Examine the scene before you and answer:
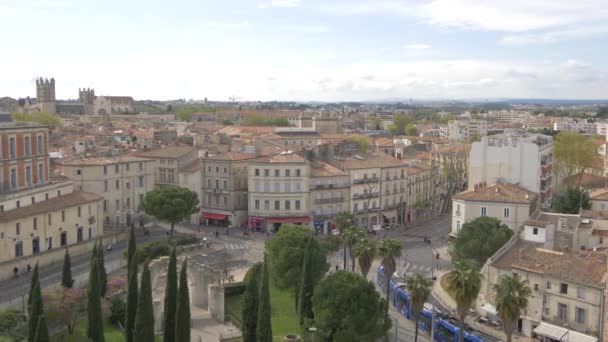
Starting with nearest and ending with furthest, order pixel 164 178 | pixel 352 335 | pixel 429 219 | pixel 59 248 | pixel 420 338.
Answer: pixel 352 335 → pixel 420 338 → pixel 59 248 → pixel 164 178 → pixel 429 219

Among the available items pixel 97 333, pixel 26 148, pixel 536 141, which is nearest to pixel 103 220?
pixel 26 148

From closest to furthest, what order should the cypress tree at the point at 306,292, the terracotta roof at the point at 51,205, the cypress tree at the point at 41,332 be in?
the cypress tree at the point at 41,332 → the cypress tree at the point at 306,292 → the terracotta roof at the point at 51,205

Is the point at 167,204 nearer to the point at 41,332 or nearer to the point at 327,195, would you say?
the point at 327,195

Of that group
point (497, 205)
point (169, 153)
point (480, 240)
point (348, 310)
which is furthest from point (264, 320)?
point (169, 153)

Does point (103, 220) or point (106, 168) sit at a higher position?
point (106, 168)

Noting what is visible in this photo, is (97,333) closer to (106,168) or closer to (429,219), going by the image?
(106,168)

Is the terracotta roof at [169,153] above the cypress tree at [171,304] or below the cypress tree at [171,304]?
above

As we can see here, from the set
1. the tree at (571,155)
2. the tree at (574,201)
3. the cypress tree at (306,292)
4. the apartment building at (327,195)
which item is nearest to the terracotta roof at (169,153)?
the apartment building at (327,195)

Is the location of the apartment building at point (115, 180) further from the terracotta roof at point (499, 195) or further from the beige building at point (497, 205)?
the terracotta roof at point (499, 195)
